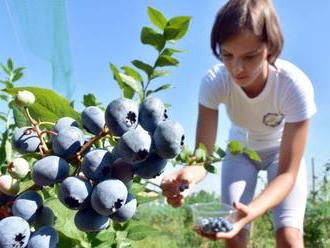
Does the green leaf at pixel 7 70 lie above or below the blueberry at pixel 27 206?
below

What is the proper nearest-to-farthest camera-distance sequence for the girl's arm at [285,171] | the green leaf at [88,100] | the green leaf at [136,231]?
the green leaf at [88,100] < the green leaf at [136,231] < the girl's arm at [285,171]

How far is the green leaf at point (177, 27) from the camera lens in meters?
0.74

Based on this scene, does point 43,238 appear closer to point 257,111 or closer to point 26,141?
point 26,141

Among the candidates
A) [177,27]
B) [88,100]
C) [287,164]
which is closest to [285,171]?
[287,164]

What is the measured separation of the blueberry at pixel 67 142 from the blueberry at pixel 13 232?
3.5 inches

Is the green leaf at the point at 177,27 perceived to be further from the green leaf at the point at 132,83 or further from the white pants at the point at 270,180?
the white pants at the point at 270,180

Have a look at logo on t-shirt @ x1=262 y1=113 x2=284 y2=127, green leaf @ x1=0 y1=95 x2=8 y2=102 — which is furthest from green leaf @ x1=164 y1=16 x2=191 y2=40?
logo on t-shirt @ x1=262 y1=113 x2=284 y2=127

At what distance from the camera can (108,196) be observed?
522 mm

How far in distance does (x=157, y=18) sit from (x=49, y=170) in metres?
0.33

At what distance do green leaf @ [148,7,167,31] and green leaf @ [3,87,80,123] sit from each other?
193 mm

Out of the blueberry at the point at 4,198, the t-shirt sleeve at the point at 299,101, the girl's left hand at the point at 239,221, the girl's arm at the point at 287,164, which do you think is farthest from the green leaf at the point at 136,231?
the t-shirt sleeve at the point at 299,101

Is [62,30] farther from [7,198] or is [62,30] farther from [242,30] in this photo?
[7,198]

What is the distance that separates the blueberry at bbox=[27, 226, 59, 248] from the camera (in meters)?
0.54

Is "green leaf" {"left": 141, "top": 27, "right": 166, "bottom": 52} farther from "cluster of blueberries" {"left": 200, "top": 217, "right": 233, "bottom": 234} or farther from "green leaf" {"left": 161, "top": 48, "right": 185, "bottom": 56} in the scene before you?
"cluster of blueberries" {"left": 200, "top": 217, "right": 233, "bottom": 234}
